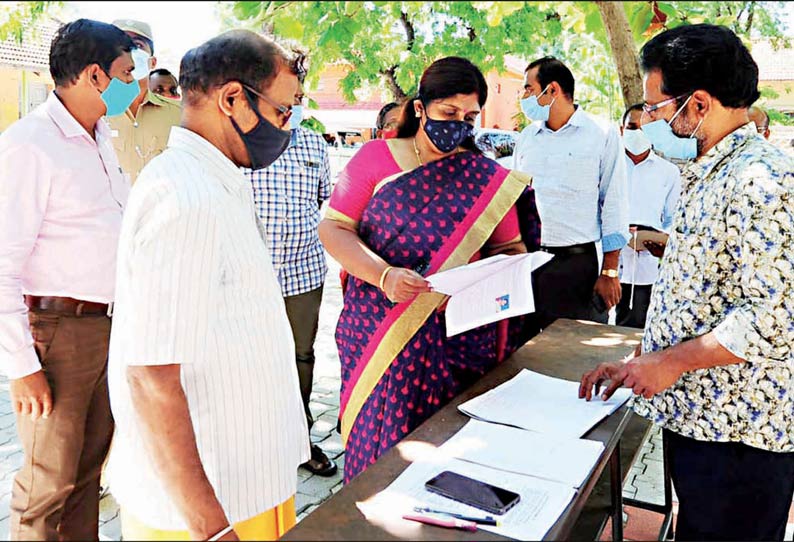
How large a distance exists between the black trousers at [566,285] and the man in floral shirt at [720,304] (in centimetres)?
188

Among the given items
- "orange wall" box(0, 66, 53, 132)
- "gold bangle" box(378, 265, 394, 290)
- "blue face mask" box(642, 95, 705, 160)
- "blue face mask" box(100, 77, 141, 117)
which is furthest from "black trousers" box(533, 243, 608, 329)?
"orange wall" box(0, 66, 53, 132)

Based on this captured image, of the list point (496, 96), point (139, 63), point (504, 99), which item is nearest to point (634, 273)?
point (496, 96)

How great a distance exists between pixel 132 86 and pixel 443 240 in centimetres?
112

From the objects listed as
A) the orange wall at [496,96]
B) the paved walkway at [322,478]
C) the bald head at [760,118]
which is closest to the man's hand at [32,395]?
the paved walkway at [322,478]

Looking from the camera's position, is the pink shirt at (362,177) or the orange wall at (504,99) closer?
the pink shirt at (362,177)

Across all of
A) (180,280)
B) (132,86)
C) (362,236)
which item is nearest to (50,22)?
(132,86)

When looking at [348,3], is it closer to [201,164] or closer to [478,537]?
[201,164]

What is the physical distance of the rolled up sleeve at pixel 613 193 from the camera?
3689 millimetres

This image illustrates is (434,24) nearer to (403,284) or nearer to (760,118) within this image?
(403,284)

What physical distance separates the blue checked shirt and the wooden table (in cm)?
124

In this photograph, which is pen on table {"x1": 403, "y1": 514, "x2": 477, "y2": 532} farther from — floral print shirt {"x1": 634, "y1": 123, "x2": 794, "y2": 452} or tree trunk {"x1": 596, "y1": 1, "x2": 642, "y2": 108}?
tree trunk {"x1": 596, "y1": 1, "x2": 642, "y2": 108}

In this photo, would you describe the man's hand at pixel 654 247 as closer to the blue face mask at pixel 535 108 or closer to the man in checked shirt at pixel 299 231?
the blue face mask at pixel 535 108

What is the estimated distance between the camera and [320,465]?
352 centimetres

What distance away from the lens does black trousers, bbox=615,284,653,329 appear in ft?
15.0
